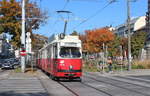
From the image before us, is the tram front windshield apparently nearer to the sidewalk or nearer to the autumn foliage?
the sidewalk

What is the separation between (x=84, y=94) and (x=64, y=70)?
338 inches

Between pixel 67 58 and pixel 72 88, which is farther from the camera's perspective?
pixel 67 58

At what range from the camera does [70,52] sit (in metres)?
27.5

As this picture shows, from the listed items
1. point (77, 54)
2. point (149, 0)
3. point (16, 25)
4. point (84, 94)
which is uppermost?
point (149, 0)

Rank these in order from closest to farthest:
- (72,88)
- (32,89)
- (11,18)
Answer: (32,89) < (72,88) < (11,18)

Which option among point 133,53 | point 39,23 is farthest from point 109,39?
point 39,23

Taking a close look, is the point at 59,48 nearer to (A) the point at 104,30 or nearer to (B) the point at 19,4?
(B) the point at 19,4

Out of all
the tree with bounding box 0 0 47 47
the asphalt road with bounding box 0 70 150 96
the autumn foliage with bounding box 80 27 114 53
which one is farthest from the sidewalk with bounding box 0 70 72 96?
the autumn foliage with bounding box 80 27 114 53

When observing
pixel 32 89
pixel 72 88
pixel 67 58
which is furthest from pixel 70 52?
pixel 32 89

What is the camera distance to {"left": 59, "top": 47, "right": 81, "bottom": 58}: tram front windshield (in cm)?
2720

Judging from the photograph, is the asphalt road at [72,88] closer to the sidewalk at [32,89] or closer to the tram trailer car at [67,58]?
the sidewalk at [32,89]

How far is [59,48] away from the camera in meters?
27.2

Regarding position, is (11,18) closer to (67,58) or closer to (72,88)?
(67,58)

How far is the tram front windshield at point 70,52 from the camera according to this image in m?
27.2
